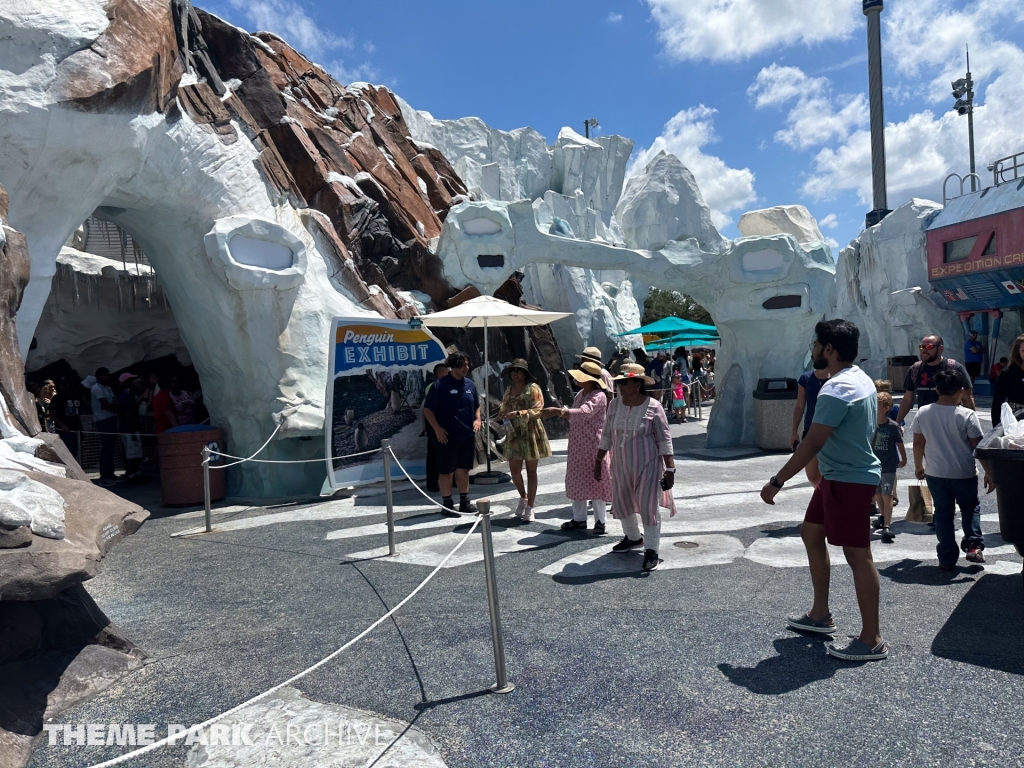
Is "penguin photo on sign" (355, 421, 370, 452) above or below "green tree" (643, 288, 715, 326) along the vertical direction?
below

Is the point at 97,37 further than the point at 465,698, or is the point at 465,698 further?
the point at 97,37

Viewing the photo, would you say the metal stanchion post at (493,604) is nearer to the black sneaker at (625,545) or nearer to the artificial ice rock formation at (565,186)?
the black sneaker at (625,545)

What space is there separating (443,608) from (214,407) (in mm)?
6062

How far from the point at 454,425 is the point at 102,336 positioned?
8611mm

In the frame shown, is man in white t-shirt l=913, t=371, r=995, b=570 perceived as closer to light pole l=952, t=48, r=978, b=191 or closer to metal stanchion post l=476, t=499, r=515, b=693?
metal stanchion post l=476, t=499, r=515, b=693

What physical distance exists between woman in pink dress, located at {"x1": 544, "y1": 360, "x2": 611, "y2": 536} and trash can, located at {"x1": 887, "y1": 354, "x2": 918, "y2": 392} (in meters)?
18.6

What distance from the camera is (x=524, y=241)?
10.4 m

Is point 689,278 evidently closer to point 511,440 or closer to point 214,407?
point 511,440

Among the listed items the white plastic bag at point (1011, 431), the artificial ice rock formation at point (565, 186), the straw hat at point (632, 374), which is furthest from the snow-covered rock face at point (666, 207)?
the white plastic bag at point (1011, 431)

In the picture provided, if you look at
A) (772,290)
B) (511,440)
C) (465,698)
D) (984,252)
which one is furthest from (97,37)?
Result: (984,252)

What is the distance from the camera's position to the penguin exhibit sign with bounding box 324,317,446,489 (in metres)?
8.06

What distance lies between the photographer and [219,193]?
8742mm

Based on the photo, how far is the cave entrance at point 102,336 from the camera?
37.4 feet

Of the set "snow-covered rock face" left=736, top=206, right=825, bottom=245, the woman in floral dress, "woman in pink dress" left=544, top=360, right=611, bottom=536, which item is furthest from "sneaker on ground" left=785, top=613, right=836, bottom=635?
"snow-covered rock face" left=736, top=206, right=825, bottom=245
